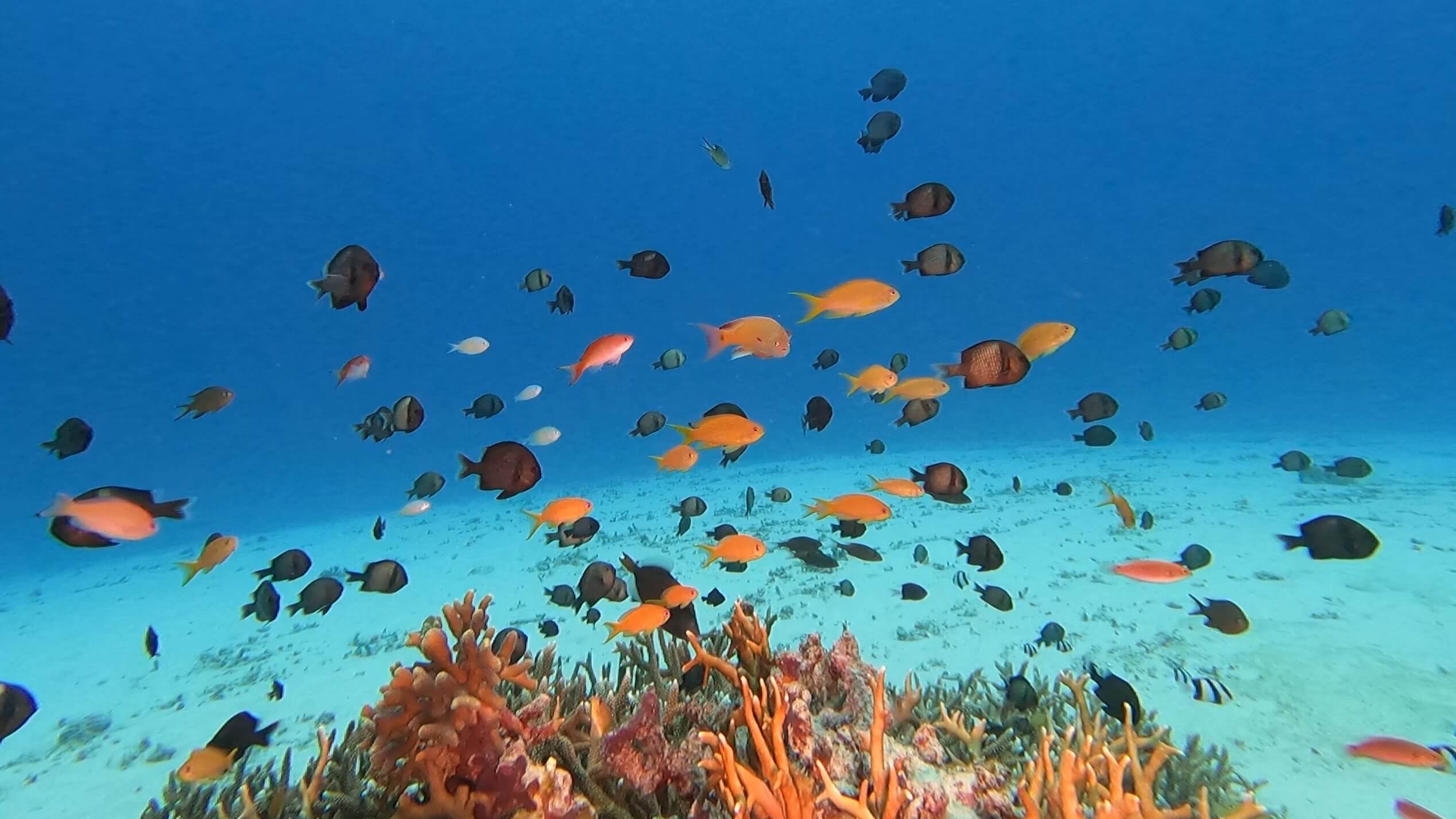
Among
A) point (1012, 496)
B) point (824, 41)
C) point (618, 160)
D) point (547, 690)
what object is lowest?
point (547, 690)

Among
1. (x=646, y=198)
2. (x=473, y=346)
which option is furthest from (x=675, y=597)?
(x=646, y=198)

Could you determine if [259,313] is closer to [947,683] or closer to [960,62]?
[947,683]

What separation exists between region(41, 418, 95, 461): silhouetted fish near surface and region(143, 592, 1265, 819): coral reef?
409cm

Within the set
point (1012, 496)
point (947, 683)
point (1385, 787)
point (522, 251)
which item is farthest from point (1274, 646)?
point (522, 251)

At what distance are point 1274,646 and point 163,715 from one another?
15673 mm

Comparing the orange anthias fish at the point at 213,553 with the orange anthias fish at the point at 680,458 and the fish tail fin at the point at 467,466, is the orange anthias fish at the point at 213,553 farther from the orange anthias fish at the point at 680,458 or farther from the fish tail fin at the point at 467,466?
the orange anthias fish at the point at 680,458

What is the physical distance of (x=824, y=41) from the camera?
7869 cm

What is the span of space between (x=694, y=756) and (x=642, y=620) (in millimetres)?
1882

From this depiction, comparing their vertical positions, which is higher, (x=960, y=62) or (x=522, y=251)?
(x=960, y=62)

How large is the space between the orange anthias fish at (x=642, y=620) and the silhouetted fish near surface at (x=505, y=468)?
1210mm

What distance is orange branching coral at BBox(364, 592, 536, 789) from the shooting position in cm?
256

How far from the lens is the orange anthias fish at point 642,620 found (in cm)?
454

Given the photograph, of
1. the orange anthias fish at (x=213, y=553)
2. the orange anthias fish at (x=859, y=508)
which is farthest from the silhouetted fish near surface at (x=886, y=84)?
the orange anthias fish at (x=213, y=553)

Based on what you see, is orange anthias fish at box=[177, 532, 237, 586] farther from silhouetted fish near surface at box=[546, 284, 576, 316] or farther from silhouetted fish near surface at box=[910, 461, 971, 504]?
silhouetted fish near surface at box=[910, 461, 971, 504]
